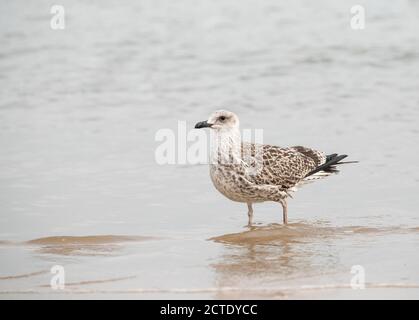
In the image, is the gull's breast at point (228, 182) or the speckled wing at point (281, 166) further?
the speckled wing at point (281, 166)

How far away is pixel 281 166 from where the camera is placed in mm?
8914

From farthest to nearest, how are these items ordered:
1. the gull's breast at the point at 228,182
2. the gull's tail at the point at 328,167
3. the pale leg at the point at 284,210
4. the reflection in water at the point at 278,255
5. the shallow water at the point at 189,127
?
the gull's tail at the point at 328,167, the pale leg at the point at 284,210, the gull's breast at the point at 228,182, the shallow water at the point at 189,127, the reflection in water at the point at 278,255

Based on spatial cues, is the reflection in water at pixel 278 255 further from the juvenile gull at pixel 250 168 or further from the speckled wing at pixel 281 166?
the speckled wing at pixel 281 166

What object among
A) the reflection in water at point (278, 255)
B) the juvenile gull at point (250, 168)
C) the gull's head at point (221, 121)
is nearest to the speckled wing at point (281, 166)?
the juvenile gull at point (250, 168)

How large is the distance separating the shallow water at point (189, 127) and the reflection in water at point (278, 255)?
0.02 meters

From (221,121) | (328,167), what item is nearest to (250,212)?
(221,121)

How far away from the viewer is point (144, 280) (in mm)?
6660

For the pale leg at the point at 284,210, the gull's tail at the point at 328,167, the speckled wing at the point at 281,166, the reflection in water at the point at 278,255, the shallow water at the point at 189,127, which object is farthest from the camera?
the gull's tail at the point at 328,167

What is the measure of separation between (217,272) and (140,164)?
11.3 feet

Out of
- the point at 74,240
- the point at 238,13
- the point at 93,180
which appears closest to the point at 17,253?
the point at 74,240

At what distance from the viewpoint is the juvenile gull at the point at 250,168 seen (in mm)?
8531

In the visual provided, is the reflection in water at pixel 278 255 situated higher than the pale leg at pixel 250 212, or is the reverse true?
the pale leg at pixel 250 212

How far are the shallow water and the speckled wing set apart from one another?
349mm

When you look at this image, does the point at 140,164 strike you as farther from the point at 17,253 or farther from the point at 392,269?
the point at 392,269
